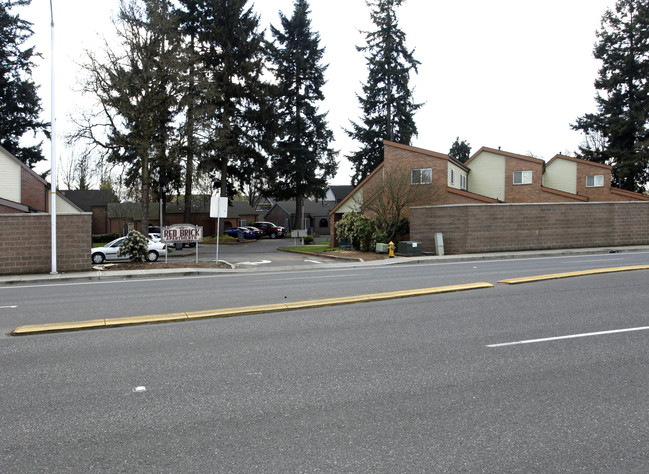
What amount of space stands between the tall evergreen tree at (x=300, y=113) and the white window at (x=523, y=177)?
2350 centimetres

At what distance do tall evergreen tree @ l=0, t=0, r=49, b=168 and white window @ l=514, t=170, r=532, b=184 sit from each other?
1609 inches

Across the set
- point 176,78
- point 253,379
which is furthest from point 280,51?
point 253,379

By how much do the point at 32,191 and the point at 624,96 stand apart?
5295 cm

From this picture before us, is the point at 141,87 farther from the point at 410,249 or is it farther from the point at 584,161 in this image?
the point at 584,161

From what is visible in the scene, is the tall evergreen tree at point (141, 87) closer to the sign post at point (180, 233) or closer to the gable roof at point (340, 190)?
the sign post at point (180, 233)

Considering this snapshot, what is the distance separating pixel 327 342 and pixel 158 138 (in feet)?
102

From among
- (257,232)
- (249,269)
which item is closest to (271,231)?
(257,232)

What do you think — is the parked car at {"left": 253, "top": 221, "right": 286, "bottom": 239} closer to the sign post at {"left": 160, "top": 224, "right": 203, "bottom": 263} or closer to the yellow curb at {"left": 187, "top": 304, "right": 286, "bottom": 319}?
the sign post at {"left": 160, "top": 224, "right": 203, "bottom": 263}

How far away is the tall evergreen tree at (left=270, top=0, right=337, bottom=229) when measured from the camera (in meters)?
53.7

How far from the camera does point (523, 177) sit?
36.4 metres

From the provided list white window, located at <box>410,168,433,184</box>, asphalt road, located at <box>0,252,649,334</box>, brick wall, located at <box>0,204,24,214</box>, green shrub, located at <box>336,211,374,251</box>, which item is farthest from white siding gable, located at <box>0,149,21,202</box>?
white window, located at <box>410,168,433,184</box>

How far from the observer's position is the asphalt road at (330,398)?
3.86 meters

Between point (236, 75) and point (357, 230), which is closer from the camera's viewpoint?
point (357, 230)

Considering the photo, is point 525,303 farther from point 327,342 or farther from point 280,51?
point 280,51
